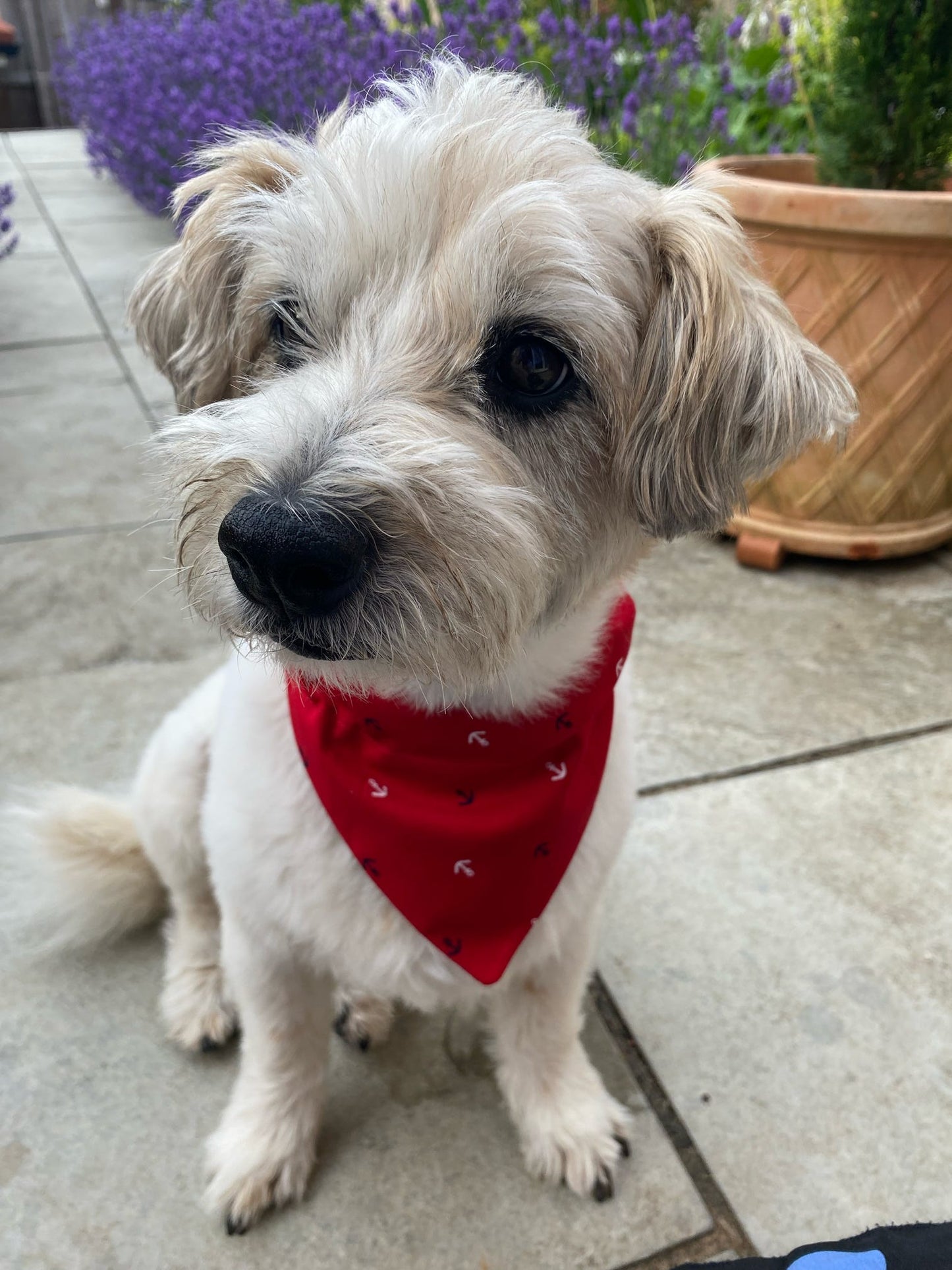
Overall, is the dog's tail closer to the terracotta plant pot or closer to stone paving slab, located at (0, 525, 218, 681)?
stone paving slab, located at (0, 525, 218, 681)

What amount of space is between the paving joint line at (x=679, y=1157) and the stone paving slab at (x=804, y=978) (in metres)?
0.02

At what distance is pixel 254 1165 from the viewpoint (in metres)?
1.90

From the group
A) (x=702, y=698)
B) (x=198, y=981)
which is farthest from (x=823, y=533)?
(x=198, y=981)

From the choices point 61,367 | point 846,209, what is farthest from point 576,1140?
point 61,367

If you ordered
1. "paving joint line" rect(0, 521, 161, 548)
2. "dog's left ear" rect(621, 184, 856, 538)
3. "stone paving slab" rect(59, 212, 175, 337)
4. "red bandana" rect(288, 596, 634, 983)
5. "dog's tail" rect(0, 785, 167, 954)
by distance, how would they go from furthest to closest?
"stone paving slab" rect(59, 212, 175, 337) < "paving joint line" rect(0, 521, 161, 548) < "dog's tail" rect(0, 785, 167, 954) < "red bandana" rect(288, 596, 634, 983) < "dog's left ear" rect(621, 184, 856, 538)

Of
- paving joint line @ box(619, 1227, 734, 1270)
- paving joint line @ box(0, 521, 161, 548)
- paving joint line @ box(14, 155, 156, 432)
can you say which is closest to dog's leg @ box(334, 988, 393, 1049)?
paving joint line @ box(619, 1227, 734, 1270)

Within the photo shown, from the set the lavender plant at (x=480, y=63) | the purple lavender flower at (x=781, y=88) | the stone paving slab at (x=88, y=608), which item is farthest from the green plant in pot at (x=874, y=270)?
the stone paving slab at (x=88, y=608)

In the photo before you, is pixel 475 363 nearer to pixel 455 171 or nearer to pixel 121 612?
pixel 455 171

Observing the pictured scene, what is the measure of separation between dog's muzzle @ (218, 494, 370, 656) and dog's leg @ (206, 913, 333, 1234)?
79cm

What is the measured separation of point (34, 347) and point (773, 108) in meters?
4.49

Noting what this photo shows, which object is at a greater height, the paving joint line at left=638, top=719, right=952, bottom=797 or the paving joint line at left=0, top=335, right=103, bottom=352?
the paving joint line at left=638, top=719, right=952, bottom=797

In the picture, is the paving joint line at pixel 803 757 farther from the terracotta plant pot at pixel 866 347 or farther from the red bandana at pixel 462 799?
the red bandana at pixel 462 799

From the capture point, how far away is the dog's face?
1345 mm

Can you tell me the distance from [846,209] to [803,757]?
1.93 metres
